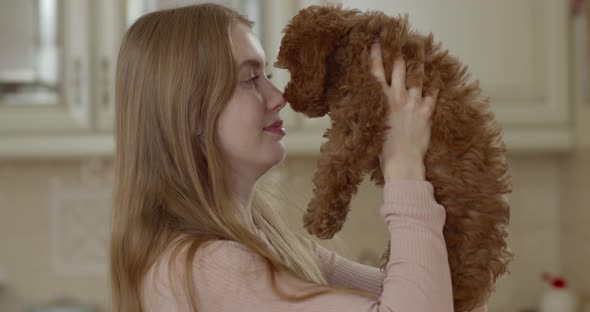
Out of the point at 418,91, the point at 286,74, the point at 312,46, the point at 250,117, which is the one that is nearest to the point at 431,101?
the point at 418,91

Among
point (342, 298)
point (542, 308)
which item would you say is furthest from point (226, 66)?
point (542, 308)

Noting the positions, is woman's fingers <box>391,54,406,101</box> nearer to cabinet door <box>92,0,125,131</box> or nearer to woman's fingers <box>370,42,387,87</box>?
woman's fingers <box>370,42,387,87</box>

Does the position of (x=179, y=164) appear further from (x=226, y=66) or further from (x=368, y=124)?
(x=368, y=124)

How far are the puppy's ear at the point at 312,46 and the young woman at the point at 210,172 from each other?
0.06 metres

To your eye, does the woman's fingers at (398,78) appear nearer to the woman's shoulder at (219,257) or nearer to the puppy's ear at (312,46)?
the puppy's ear at (312,46)

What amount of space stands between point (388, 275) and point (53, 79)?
1.57m

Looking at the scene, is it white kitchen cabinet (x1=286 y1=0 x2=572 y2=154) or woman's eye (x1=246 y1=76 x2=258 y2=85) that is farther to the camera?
white kitchen cabinet (x1=286 y1=0 x2=572 y2=154)

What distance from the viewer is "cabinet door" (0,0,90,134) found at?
2217 mm

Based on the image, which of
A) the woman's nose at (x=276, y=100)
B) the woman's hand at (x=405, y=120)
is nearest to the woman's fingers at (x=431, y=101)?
the woman's hand at (x=405, y=120)

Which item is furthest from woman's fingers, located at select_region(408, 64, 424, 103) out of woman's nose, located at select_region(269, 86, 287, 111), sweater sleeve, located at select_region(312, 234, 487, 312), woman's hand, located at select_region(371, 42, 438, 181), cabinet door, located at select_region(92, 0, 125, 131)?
cabinet door, located at select_region(92, 0, 125, 131)

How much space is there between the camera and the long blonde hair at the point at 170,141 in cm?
107

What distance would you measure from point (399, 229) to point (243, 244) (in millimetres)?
199

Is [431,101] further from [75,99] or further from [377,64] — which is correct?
[75,99]

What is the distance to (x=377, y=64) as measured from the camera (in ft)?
3.06
